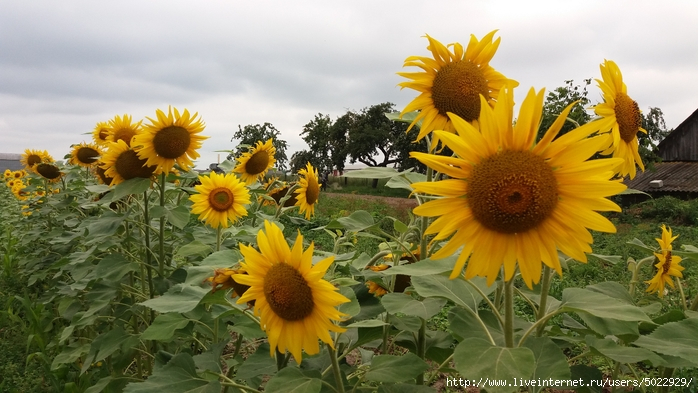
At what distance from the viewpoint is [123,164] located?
2.26m

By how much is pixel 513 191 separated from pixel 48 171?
14.2 feet

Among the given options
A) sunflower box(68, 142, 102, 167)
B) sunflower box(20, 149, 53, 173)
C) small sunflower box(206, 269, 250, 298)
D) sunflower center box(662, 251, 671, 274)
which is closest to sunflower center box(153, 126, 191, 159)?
small sunflower box(206, 269, 250, 298)

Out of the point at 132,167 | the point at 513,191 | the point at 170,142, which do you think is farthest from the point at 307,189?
the point at 513,191

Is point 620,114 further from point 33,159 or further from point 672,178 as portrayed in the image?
point 672,178

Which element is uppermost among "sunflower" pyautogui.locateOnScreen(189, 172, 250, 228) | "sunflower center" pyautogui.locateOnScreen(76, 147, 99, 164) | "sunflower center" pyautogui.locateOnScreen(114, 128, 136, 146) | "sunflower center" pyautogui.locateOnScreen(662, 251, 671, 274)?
"sunflower center" pyautogui.locateOnScreen(114, 128, 136, 146)

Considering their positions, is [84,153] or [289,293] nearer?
[289,293]

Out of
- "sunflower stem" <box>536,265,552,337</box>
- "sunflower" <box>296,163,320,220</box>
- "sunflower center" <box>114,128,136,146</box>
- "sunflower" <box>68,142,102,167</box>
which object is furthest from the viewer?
"sunflower" <box>68,142,102,167</box>

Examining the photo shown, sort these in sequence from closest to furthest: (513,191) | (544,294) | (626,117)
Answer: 1. (513,191)
2. (544,294)
3. (626,117)

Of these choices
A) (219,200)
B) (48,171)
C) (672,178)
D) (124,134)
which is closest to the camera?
(219,200)

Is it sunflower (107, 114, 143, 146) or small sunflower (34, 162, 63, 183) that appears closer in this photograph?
sunflower (107, 114, 143, 146)

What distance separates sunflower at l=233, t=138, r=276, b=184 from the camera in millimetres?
3174

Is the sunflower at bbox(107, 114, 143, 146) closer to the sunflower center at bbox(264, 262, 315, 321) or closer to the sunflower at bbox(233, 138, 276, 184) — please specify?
the sunflower at bbox(233, 138, 276, 184)

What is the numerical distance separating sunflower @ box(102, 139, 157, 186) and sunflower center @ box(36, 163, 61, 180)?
2.32 metres

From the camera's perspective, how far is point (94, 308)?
7.66 ft
